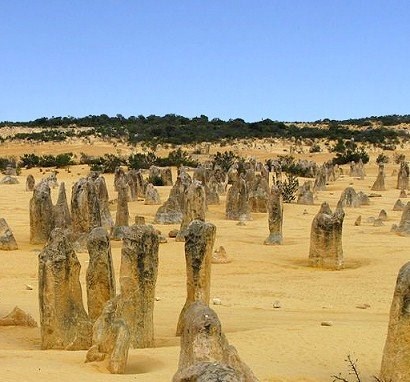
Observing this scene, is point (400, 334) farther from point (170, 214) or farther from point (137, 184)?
point (137, 184)

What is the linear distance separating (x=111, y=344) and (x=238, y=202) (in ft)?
49.6

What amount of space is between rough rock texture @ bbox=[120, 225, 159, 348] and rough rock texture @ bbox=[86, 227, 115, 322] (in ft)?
0.82

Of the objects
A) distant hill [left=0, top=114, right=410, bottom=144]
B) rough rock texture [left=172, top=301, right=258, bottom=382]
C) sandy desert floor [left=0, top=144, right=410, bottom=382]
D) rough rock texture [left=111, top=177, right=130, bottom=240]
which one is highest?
distant hill [left=0, top=114, right=410, bottom=144]

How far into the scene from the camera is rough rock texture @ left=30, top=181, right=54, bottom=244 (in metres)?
17.2

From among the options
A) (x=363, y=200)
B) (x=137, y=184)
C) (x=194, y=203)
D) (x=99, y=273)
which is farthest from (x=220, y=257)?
(x=137, y=184)

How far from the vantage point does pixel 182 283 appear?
13531 mm

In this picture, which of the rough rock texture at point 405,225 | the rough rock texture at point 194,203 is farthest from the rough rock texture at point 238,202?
the rough rock texture at point 405,225

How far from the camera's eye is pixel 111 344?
7.26 meters

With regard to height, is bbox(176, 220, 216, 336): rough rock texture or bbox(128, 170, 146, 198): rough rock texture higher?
bbox(176, 220, 216, 336): rough rock texture

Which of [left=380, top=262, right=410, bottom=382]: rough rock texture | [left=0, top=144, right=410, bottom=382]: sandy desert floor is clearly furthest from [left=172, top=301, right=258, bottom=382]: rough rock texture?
[left=380, top=262, right=410, bottom=382]: rough rock texture

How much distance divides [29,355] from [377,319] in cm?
514

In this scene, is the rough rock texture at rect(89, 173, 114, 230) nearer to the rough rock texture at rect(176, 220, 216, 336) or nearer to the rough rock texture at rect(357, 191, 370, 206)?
the rough rock texture at rect(176, 220, 216, 336)

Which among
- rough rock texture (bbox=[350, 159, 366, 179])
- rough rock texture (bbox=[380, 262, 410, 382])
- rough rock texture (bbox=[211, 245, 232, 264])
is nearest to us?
rough rock texture (bbox=[380, 262, 410, 382])

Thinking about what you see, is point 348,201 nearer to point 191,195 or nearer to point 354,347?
point 191,195
